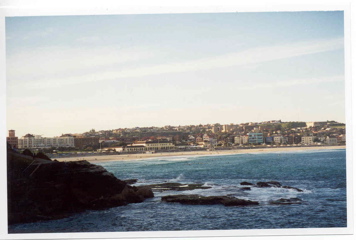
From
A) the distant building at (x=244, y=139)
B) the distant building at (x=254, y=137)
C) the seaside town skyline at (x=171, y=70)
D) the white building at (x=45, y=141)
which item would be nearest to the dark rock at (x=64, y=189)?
the white building at (x=45, y=141)

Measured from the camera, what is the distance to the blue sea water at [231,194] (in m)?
7.88

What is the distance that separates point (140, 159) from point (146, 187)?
1.80 ft

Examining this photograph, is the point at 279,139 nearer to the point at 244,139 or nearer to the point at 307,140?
the point at 307,140

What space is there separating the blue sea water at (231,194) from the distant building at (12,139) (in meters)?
1.40

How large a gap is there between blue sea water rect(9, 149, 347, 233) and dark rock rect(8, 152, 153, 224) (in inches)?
5.5

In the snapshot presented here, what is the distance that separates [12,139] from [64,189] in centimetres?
125

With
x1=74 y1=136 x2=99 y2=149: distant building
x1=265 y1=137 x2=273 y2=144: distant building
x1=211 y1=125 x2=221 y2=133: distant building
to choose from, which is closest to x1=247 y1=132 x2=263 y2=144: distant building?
x1=265 y1=137 x2=273 y2=144: distant building

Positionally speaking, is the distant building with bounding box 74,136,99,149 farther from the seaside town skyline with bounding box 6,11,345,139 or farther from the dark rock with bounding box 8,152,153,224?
the dark rock with bounding box 8,152,153,224

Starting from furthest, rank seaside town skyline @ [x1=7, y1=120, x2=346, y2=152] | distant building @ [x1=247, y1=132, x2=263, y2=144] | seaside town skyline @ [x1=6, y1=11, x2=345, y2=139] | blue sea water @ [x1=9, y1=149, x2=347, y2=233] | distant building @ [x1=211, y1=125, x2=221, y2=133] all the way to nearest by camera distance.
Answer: distant building @ [x1=247, y1=132, x2=263, y2=144]
distant building @ [x1=211, y1=125, x2=221, y2=133]
seaside town skyline @ [x1=7, y1=120, x2=346, y2=152]
seaside town skyline @ [x1=6, y1=11, x2=345, y2=139]
blue sea water @ [x1=9, y1=149, x2=347, y2=233]

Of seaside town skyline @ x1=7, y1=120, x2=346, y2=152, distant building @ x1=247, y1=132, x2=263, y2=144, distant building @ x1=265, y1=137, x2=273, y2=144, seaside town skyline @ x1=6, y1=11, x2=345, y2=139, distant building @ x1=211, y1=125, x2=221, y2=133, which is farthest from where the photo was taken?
distant building @ x1=265, y1=137, x2=273, y2=144

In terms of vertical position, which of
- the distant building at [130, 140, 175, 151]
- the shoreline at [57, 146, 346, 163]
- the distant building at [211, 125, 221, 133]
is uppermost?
the distant building at [211, 125, 221, 133]

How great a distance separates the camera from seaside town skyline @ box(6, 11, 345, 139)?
7988mm

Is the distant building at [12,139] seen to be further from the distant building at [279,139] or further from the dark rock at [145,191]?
the distant building at [279,139]

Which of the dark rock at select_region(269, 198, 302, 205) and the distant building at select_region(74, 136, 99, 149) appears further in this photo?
the distant building at select_region(74, 136, 99, 149)
